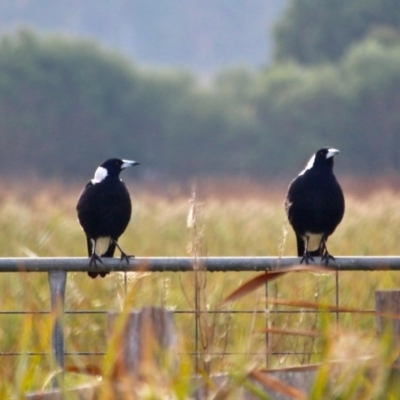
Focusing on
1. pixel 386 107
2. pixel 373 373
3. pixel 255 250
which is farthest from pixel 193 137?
pixel 373 373

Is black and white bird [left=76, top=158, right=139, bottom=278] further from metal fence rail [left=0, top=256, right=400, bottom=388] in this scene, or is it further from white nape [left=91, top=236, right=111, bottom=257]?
metal fence rail [left=0, top=256, right=400, bottom=388]

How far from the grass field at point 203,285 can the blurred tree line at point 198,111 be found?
21089mm

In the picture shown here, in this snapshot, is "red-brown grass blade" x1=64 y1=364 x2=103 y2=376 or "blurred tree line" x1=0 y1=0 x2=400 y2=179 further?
"blurred tree line" x1=0 y1=0 x2=400 y2=179

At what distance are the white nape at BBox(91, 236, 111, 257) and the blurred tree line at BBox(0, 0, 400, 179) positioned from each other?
25071 millimetres

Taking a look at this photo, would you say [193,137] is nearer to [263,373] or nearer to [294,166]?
[294,166]

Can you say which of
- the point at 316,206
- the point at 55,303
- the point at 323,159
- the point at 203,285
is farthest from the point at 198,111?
the point at 203,285

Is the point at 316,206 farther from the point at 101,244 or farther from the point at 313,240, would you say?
the point at 101,244

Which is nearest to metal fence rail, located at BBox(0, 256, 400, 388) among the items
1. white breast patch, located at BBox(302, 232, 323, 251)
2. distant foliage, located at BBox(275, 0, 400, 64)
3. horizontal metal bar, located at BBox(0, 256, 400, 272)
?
horizontal metal bar, located at BBox(0, 256, 400, 272)

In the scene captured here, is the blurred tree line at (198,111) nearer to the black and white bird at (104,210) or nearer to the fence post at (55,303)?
the black and white bird at (104,210)

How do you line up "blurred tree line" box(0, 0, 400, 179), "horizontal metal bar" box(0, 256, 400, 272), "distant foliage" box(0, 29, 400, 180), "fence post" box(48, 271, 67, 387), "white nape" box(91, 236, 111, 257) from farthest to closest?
"blurred tree line" box(0, 0, 400, 179), "distant foliage" box(0, 29, 400, 180), "white nape" box(91, 236, 111, 257), "horizontal metal bar" box(0, 256, 400, 272), "fence post" box(48, 271, 67, 387)

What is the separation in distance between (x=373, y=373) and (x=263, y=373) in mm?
246

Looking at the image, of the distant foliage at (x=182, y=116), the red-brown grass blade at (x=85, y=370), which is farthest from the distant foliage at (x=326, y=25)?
the red-brown grass blade at (x=85, y=370)

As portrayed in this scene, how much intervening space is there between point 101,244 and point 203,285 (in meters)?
3.27

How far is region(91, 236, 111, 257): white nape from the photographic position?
5.72 metres
